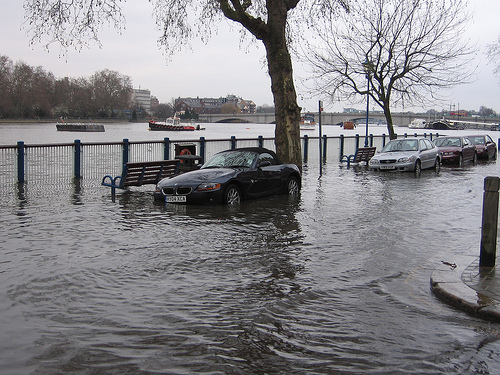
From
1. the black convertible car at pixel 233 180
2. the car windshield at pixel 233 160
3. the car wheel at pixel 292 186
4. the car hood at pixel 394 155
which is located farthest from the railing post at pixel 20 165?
the car hood at pixel 394 155

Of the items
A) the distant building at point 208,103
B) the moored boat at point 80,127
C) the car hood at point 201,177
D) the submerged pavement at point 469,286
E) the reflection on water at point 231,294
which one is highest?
the distant building at point 208,103

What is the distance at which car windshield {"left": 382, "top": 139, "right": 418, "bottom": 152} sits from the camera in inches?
922

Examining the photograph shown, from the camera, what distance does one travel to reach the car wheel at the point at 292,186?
1418 centimetres

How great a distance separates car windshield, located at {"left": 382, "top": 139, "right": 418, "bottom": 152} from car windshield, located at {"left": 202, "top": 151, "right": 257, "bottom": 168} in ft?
39.0

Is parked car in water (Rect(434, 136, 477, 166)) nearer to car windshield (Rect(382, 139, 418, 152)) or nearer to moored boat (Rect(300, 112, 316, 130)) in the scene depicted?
car windshield (Rect(382, 139, 418, 152))

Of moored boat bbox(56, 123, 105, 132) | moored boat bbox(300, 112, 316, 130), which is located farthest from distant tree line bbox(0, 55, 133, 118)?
moored boat bbox(300, 112, 316, 130)

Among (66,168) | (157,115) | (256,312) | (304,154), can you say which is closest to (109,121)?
(157,115)

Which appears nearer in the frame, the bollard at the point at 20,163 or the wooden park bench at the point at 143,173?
the wooden park bench at the point at 143,173

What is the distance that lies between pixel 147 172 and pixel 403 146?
12927 mm

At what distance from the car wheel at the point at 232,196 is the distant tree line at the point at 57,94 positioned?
79.2 m

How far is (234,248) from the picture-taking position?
807cm

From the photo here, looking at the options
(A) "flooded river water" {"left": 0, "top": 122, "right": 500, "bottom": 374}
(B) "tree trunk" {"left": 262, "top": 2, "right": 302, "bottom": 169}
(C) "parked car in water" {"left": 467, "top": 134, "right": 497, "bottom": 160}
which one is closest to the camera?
(A) "flooded river water" {"left": 0, "top": 122, "right": 500, "bottom": 374}

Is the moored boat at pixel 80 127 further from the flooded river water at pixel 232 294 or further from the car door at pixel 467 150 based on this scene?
the flooded river water at pixel 232 294

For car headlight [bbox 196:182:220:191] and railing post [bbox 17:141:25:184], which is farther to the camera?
railing post [bbox 17:141:25:184]
